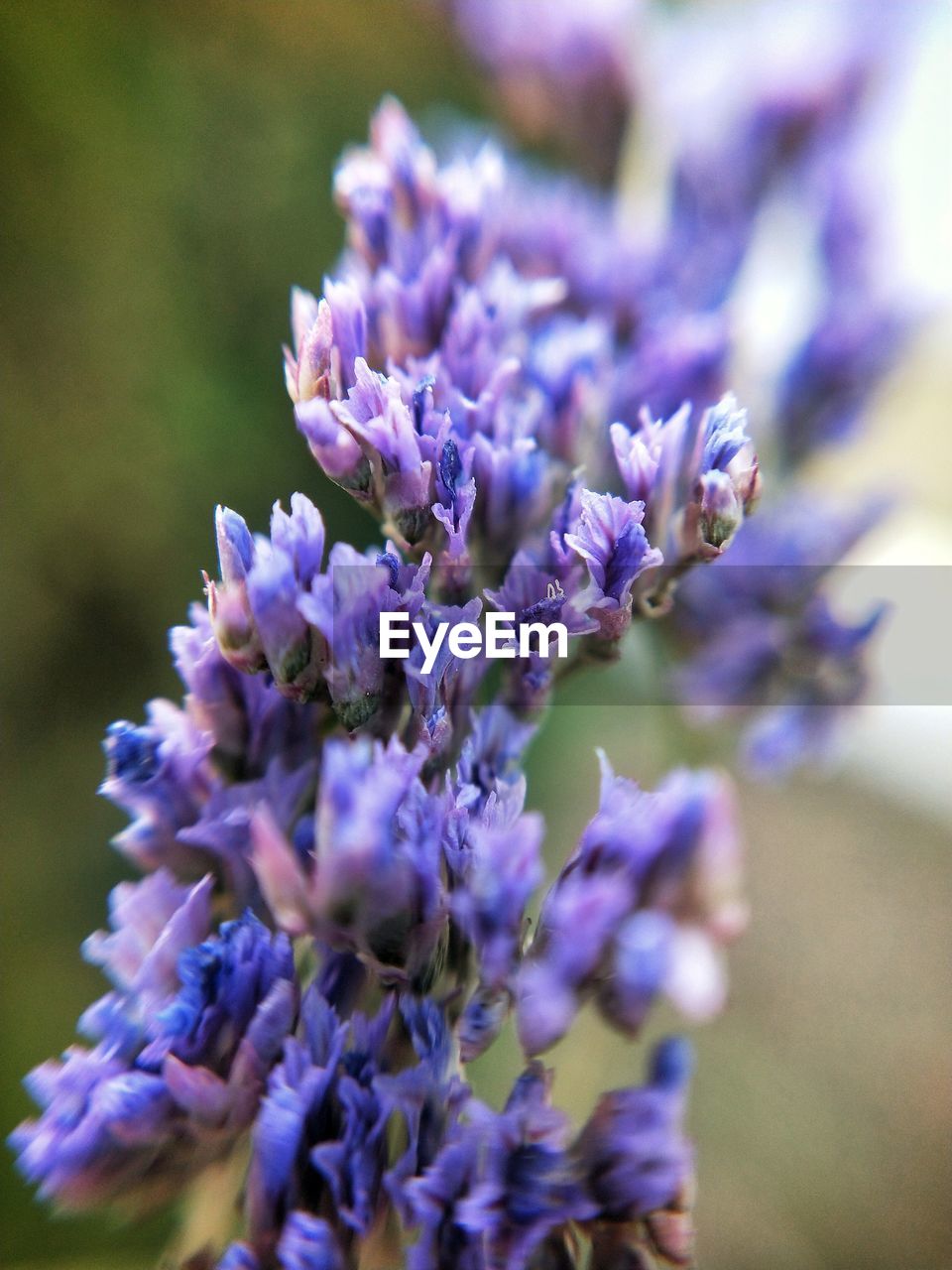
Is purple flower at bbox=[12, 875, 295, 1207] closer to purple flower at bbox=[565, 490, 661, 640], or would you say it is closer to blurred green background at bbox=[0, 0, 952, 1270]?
purple flower at bbox=[565, 490, 661, 640]

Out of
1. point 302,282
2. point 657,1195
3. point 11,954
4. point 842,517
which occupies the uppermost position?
point 302,282

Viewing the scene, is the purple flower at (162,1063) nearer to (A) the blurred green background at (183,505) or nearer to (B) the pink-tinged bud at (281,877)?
(B) the pink-tinged bud at (281,877)

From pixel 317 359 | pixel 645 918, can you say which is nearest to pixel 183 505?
pixel 317 359

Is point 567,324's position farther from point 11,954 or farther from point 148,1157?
point 11,954

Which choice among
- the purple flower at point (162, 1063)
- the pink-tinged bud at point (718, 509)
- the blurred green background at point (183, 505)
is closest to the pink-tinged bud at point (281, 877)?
the purple flower at point (162, 1063)

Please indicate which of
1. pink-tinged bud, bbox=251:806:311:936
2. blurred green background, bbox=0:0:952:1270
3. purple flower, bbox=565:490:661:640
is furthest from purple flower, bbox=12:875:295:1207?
blurred green background, bbox=0:0:952:1270

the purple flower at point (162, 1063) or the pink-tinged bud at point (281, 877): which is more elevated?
the pink-tinged bud at point (281, 877)

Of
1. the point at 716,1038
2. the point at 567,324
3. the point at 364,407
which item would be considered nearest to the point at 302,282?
the point at 567,324

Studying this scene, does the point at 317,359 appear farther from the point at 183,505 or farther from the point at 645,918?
the point at 183,505

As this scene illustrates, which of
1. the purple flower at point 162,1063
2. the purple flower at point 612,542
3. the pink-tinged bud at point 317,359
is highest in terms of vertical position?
the pink-tinged bud at point 317,359
